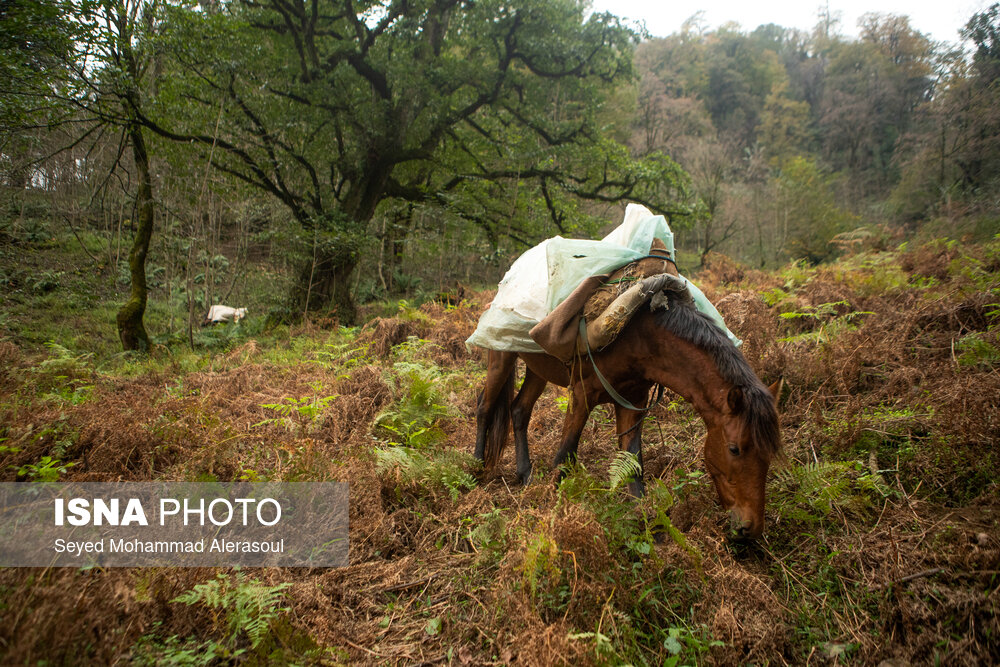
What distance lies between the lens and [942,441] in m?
2.77

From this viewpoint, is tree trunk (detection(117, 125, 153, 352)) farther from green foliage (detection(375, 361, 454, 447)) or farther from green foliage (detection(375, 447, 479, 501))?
green foliage (detection(375, 447, 479, 501))

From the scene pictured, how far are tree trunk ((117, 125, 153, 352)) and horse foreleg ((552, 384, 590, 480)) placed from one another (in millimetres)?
8977

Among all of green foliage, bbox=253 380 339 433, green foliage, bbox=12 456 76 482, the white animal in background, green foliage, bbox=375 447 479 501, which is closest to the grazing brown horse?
green foliage, bbox=375 447 479 501

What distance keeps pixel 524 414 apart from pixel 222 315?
10.9 m

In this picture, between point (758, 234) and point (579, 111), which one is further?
point (758, 234)

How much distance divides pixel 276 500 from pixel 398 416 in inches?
62.8

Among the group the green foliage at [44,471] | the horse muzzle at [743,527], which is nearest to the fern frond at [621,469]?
the horse muzzle at [743,527]

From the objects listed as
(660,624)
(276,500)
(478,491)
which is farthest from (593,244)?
(276,500)

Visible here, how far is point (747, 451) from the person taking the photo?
2.31 metres

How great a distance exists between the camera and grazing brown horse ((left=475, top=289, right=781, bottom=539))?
229 cm

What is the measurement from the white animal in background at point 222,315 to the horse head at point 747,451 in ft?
39.5

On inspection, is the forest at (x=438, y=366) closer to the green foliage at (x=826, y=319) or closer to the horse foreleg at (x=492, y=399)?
the green foliage at (x=826, y=319)

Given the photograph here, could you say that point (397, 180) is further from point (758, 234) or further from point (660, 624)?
point (758, 234)

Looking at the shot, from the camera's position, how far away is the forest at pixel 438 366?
78.7 inches
